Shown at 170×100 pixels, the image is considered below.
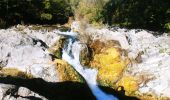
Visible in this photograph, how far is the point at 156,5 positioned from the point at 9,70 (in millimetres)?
14207

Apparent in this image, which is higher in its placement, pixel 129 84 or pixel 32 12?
pixel 32 12

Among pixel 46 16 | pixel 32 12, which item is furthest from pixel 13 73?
pixel 46 16

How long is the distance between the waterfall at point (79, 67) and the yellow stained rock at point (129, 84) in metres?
0.86

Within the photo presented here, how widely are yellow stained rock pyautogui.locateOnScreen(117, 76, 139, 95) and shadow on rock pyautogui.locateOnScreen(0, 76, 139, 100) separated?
40 centimetres

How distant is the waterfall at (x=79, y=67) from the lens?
1942cm

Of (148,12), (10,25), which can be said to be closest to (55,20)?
(10,25)

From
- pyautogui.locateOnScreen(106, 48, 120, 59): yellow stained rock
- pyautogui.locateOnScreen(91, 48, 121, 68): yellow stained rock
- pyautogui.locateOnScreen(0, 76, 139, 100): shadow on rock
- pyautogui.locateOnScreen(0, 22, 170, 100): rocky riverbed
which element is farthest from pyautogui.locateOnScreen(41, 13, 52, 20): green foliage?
pyautogui.locateOnScreen(0, 76, 139, 100): shadow on rock

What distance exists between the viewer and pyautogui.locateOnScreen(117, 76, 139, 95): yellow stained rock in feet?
61.2

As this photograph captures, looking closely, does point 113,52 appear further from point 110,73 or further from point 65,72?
point 65,72

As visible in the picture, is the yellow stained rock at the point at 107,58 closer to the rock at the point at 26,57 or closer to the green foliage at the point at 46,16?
the rock at the point at 26,57

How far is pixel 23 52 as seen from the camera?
2017cm

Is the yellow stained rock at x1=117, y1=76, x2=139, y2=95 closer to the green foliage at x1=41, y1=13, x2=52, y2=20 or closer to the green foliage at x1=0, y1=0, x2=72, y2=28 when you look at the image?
the green foliage at x1=0, y1=0, x2=72, y2=28

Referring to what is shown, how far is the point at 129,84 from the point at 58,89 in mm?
3870

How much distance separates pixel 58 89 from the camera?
58.7ft
